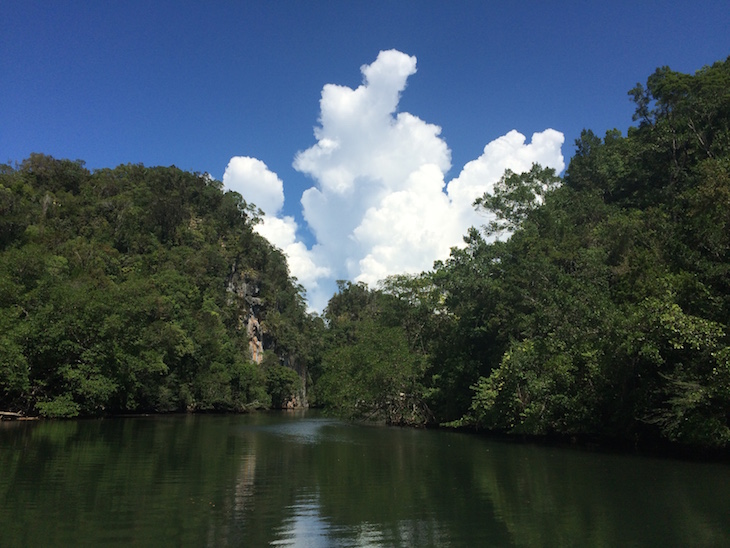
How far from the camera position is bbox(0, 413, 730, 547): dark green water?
25.9ft

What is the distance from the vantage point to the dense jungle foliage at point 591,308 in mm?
18453

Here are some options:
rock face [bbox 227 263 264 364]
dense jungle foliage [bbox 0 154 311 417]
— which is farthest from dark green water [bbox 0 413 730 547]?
rock face [bbox 227 263 264 364]

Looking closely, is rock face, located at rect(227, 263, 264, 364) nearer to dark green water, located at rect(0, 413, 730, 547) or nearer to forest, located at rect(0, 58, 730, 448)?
forest, located at rect(0, 58, 730, 448)

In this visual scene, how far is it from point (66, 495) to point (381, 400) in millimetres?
32662

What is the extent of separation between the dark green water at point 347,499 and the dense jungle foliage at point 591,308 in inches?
136

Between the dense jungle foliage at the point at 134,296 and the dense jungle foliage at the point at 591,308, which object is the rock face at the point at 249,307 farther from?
the dense jungle foliage at the point at 591,308

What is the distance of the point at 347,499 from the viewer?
11.1 metres

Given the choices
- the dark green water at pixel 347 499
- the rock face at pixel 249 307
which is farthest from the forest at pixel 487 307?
the dark green water at pixel 347 499

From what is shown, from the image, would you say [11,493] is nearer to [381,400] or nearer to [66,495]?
[66,495]

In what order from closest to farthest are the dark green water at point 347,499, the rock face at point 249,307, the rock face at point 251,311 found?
the dark green water at point 347,499
the rock face at point 249,307
the rock face at point 251,311

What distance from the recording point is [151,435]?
1005 inches

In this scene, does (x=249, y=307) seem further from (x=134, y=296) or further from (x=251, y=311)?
(x=134, y=296)

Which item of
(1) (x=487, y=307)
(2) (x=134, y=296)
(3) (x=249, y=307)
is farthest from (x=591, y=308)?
(3) (x=249, y=307)

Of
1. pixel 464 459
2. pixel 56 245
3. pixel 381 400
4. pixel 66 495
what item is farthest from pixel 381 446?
pixel 56 245
